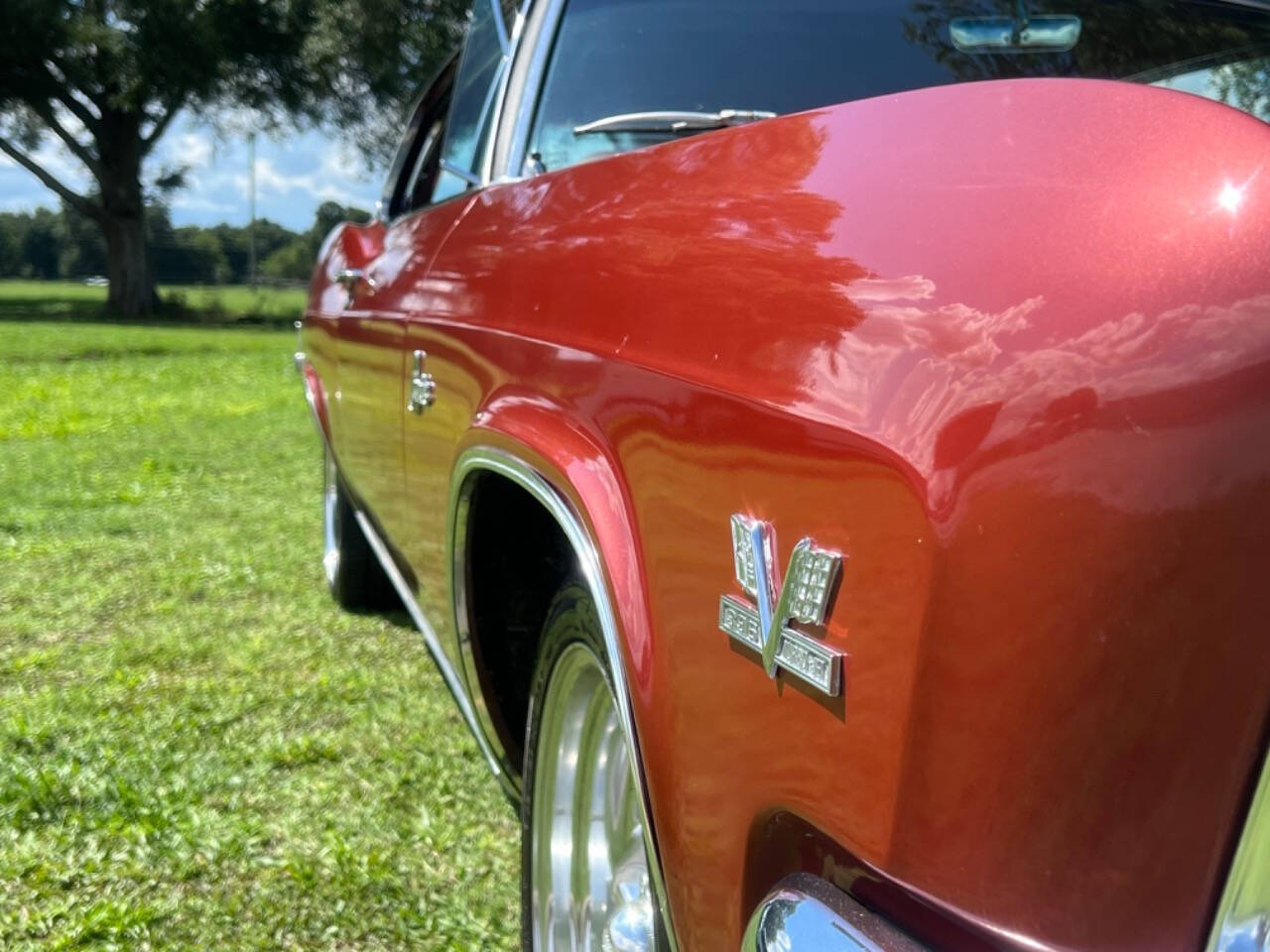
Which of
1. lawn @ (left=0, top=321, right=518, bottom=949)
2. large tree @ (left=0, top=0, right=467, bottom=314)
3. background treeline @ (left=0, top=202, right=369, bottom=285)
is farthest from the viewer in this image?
background treeline @ (left=0, top=202, right=369, bottom=285)

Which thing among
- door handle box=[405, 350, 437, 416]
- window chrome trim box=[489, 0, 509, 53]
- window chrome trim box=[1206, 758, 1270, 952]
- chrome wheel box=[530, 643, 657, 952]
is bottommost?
chrome wheel box=[530, 643, 657, 952]

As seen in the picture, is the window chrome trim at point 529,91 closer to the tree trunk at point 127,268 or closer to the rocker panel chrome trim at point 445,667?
the rocker panel chrome trim at point 445,667

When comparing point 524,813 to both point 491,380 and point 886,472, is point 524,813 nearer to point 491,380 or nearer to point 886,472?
point 491,380

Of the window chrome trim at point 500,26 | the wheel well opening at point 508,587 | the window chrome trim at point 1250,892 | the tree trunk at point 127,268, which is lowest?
the tree trunk at point 127,268

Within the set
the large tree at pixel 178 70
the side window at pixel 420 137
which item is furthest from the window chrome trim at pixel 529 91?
the large tree at pixel 178 70

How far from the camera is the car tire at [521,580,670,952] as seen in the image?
5.67 ft

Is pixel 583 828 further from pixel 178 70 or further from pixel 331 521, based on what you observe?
pixel 178 70

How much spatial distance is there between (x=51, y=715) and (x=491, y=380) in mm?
2143

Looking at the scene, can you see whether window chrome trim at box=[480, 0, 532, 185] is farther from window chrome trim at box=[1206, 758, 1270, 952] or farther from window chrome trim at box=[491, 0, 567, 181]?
window chrome trim at box=[1206, 758, 1270, 952]

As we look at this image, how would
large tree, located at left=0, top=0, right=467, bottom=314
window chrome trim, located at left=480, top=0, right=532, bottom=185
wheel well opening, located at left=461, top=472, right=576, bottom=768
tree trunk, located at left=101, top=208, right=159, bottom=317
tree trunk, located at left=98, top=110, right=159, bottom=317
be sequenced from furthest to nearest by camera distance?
tree trunk, located at left=101, top=208, right=159, bottom=317 < tree trunk, located at left=98, top=110, right=159, bottom=317 < large tree, located at left=0, top=0, right=467, bottom=314 < window chrome trim, located at left=480, top=0, right=532, bottom=185 < wheel well opening, located at left=461, top=472, right=576, bottom=768

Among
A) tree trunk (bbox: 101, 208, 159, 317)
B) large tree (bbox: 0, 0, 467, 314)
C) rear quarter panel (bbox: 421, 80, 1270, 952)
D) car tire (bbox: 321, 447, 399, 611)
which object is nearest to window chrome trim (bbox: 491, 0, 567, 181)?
rear quarter panel (bbox: 421, 80, 1270, 952)

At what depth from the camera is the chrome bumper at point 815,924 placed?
36.9 inches

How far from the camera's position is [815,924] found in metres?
0.98

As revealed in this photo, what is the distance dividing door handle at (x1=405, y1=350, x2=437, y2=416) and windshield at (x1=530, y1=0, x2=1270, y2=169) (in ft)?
1.43
